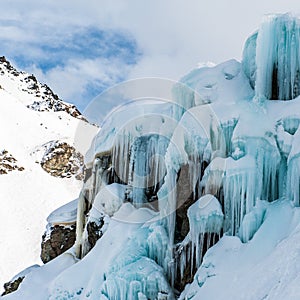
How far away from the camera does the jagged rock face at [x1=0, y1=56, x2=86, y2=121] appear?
63.8m

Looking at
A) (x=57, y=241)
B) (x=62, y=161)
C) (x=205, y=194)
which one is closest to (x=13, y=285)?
(x=57, y=241)

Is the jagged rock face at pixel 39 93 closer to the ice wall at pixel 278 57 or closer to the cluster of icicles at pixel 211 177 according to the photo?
the cluster of icicles at pixel 211 177

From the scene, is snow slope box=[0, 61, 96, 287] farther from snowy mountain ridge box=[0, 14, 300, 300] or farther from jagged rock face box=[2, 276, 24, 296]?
snowy mountain ridge box=[0, 14, 300, 300]

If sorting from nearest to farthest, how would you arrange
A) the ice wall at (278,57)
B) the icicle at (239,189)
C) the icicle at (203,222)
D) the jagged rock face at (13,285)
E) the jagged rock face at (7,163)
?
the icicle at (239,189) → the icicle at (203,222) → the ice wall at (278,57) → the jagged rock face at (13,285) → the jagged rock face at (7,163)

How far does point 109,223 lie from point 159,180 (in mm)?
1738

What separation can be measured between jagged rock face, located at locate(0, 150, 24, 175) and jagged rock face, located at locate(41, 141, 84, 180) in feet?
7.50

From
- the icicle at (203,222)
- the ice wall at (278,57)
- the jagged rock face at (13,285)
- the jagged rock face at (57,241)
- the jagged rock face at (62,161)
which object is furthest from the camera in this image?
the jagged rock face at (62,161)

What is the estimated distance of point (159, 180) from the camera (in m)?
14.0

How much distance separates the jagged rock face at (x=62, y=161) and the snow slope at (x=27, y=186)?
0.65 metres

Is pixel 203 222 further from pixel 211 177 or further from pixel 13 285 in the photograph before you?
pixel 13 285

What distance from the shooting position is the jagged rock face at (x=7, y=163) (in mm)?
42000

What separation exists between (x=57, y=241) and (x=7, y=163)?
25.8 metres

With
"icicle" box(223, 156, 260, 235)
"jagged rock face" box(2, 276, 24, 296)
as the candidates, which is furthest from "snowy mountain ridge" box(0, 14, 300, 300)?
"jagged rock face" box(2, 276, 24, 296)

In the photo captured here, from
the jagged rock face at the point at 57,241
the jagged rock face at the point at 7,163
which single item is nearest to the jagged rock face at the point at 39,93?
the jagged rock face at the point at 7,163
